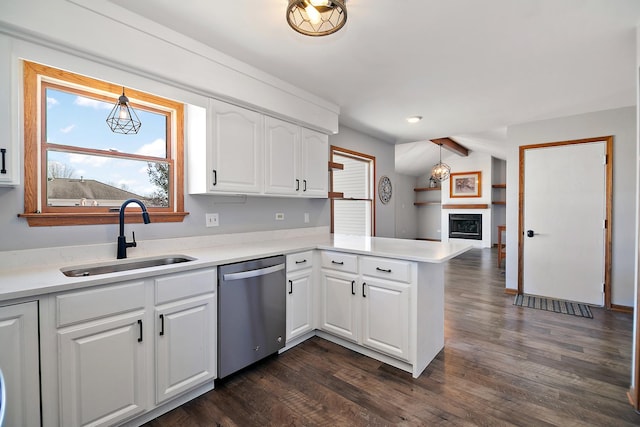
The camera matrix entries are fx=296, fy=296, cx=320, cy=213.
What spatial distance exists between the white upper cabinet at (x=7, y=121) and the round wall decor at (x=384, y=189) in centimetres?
420

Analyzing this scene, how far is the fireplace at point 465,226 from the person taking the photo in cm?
893

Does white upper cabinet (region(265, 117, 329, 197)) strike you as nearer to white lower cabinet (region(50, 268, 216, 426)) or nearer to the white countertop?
the white countertop

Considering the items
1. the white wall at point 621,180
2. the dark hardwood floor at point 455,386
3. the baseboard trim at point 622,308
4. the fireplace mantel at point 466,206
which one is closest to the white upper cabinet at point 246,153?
the dark hardwood floor at point 455,386

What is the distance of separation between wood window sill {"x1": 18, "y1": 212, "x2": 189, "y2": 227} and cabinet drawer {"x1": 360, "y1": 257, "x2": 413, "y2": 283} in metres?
1.55

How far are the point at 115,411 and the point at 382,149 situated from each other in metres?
4.53

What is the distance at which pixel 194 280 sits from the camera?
71.8 inches

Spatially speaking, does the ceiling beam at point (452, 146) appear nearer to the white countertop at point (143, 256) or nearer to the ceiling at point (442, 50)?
the ceiling at point (442, 50)

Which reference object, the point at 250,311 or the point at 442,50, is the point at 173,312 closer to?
the point at 250,311

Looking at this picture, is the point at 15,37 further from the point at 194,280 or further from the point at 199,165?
the point at 194,280

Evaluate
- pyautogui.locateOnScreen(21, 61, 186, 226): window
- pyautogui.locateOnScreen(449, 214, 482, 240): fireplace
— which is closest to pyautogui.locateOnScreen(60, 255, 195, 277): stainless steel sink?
pyautogui.locateOnScreen(21, 61, 186, 226): window

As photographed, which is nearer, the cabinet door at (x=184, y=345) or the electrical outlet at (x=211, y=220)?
the cabinet door at (x=184, y=345)

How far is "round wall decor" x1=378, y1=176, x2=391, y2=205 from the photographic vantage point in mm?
4895

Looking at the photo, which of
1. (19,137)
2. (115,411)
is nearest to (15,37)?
(19,137)

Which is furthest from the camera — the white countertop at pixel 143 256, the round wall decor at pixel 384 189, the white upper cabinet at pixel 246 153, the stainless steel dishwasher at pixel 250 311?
the round wall decor at pixel 384 189
